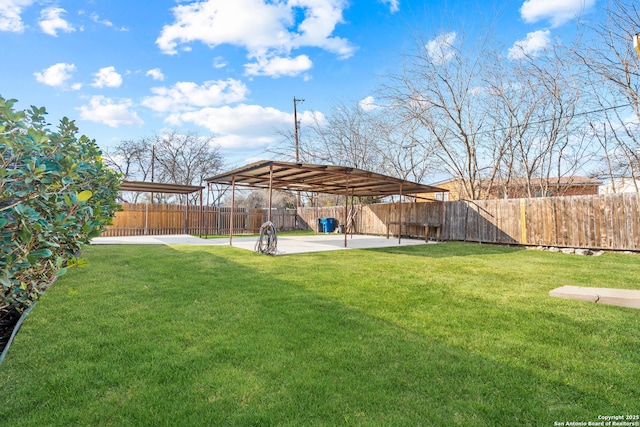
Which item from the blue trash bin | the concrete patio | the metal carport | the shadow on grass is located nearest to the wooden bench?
the concrete patio

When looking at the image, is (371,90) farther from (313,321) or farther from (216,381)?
(216,381)

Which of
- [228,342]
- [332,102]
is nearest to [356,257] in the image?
[228,342]

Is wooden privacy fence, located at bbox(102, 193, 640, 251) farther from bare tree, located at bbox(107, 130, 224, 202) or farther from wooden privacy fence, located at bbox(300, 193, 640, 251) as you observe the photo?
bare tree, located at bbox(107, 130, 224, 202)

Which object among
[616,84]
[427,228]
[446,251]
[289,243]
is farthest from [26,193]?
[616,84]

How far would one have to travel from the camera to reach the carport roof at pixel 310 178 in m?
8.52

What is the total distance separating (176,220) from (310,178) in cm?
835

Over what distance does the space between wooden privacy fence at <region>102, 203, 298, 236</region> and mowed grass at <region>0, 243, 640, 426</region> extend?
11601 mm

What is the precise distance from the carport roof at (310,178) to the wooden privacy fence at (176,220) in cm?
512

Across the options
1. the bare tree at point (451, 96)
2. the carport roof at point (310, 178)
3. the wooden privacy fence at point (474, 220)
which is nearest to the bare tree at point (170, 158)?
the wooden privacy fence at point (474, 220)

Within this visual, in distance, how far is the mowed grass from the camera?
1.75 metres

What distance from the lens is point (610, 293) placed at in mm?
4094

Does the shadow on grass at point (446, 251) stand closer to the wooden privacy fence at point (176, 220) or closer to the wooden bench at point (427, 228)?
the wooden bench at point (427, 228)

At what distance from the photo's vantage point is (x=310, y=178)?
36.6ft

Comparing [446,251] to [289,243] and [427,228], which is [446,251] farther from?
[289,243]
